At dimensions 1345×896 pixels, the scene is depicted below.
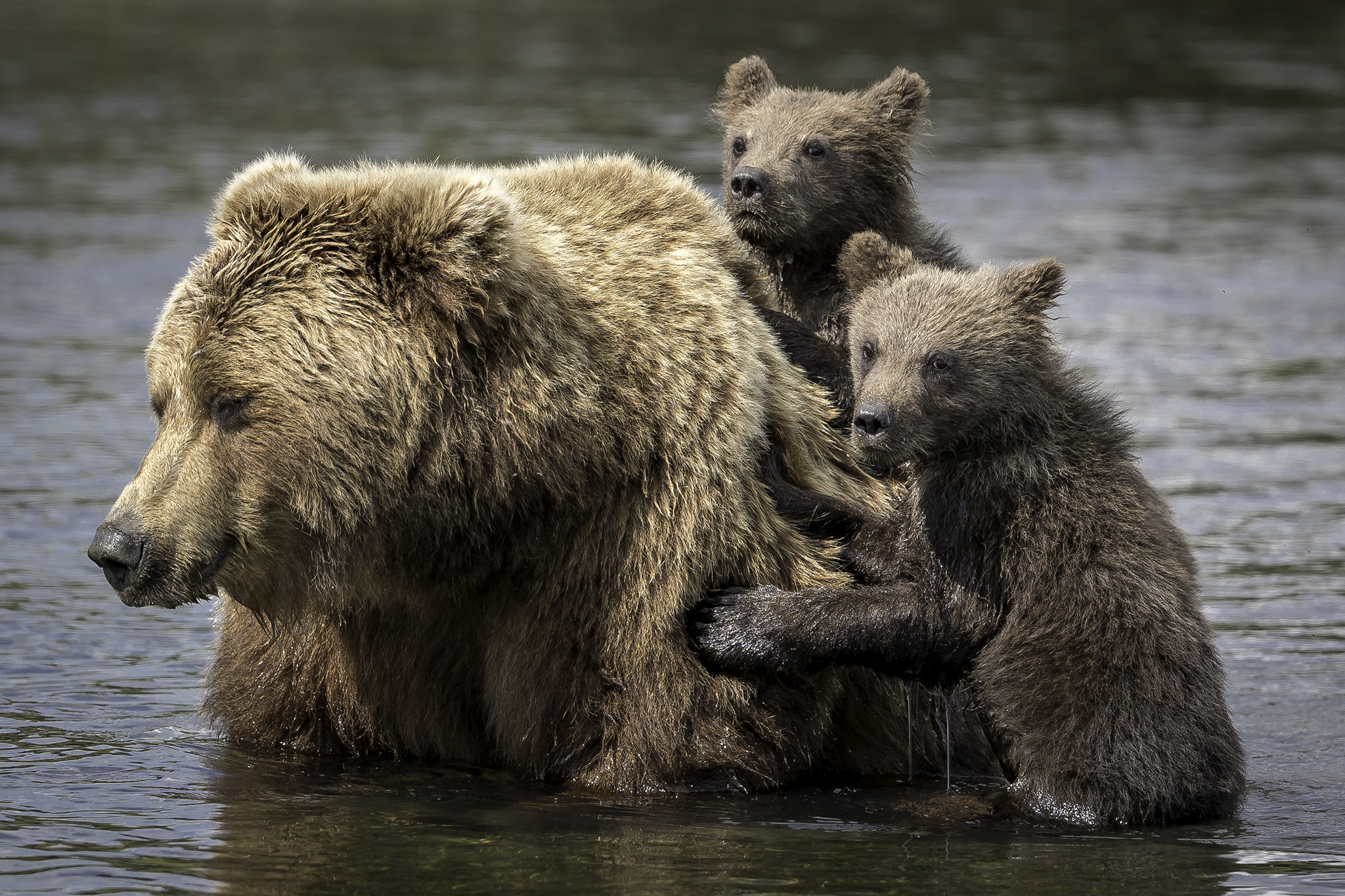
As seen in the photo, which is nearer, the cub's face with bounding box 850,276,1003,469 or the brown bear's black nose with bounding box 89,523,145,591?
the brown bear's black nose with bounding box 89,523,145,591

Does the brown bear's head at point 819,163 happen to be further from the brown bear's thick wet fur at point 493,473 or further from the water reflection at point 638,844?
the water reflection at point 638,844

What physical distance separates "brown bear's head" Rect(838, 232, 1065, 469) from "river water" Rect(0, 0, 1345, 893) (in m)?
1.31

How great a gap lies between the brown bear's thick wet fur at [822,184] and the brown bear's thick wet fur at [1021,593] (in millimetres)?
1191

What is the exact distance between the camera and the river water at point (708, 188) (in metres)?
6.56

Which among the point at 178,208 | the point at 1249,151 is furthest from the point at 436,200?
the point at 1249,151

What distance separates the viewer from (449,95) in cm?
2833

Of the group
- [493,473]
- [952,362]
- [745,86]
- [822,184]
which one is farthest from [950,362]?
[745,86]

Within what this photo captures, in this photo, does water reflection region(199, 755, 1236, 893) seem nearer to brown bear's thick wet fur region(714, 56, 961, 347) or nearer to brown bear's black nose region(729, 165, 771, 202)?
brown bear's thick wet fur region(714, 56, 961, 347)

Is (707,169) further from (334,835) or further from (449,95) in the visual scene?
(334,835)

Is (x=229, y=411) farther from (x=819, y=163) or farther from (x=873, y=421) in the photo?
(x=819, y=163)

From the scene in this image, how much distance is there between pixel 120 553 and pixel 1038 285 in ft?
10.6

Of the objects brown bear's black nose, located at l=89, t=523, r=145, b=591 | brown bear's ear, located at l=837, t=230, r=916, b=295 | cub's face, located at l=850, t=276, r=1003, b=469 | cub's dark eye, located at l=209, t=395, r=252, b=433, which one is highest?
brown bear's ear, located at l=837, t=230, r=916, b=295

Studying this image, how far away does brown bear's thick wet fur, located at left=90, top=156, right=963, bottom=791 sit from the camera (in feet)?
20.8

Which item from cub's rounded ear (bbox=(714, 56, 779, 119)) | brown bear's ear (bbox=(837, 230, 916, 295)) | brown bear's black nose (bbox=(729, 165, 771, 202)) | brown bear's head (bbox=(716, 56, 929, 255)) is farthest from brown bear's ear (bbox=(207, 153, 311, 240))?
cub's rounded ear (bbox=(714, 56, 779, 119))
